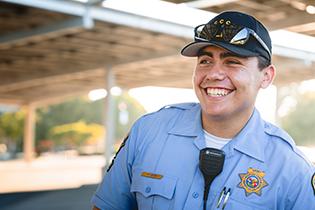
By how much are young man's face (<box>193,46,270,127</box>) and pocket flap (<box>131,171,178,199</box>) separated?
1.34 feet

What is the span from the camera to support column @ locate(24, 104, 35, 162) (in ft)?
47.4

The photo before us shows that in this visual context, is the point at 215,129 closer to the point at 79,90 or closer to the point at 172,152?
the point at 172,152

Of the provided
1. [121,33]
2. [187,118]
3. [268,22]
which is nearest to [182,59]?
[121,33]

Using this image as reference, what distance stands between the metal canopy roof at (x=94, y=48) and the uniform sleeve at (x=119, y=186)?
15.8 feet

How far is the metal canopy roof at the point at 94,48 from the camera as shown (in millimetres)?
6992

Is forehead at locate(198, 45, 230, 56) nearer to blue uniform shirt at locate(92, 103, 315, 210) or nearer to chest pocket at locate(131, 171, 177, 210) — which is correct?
blue uniform shirt at locate(92, 103, 315, 210)

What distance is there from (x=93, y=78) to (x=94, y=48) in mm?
3062

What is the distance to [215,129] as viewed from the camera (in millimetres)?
1786

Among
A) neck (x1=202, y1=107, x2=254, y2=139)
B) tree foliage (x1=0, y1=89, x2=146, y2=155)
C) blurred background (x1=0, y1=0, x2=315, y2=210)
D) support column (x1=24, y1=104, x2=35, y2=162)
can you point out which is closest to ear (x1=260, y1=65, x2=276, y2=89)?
neck (x1=202, y1=107, x2=254, y2=139)

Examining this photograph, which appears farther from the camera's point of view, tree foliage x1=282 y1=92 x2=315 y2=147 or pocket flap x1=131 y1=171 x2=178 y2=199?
tree foliage x1=282 y1=92 x2=315 y2=147

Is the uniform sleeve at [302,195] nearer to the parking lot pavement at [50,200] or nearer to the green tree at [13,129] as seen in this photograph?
the parking lot pavement at [50,200]

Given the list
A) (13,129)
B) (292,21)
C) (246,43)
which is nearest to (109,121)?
(13,129)

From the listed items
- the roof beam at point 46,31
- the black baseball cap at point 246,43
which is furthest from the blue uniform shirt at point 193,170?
the roof beam at point 46,31

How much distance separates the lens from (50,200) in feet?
26.1
